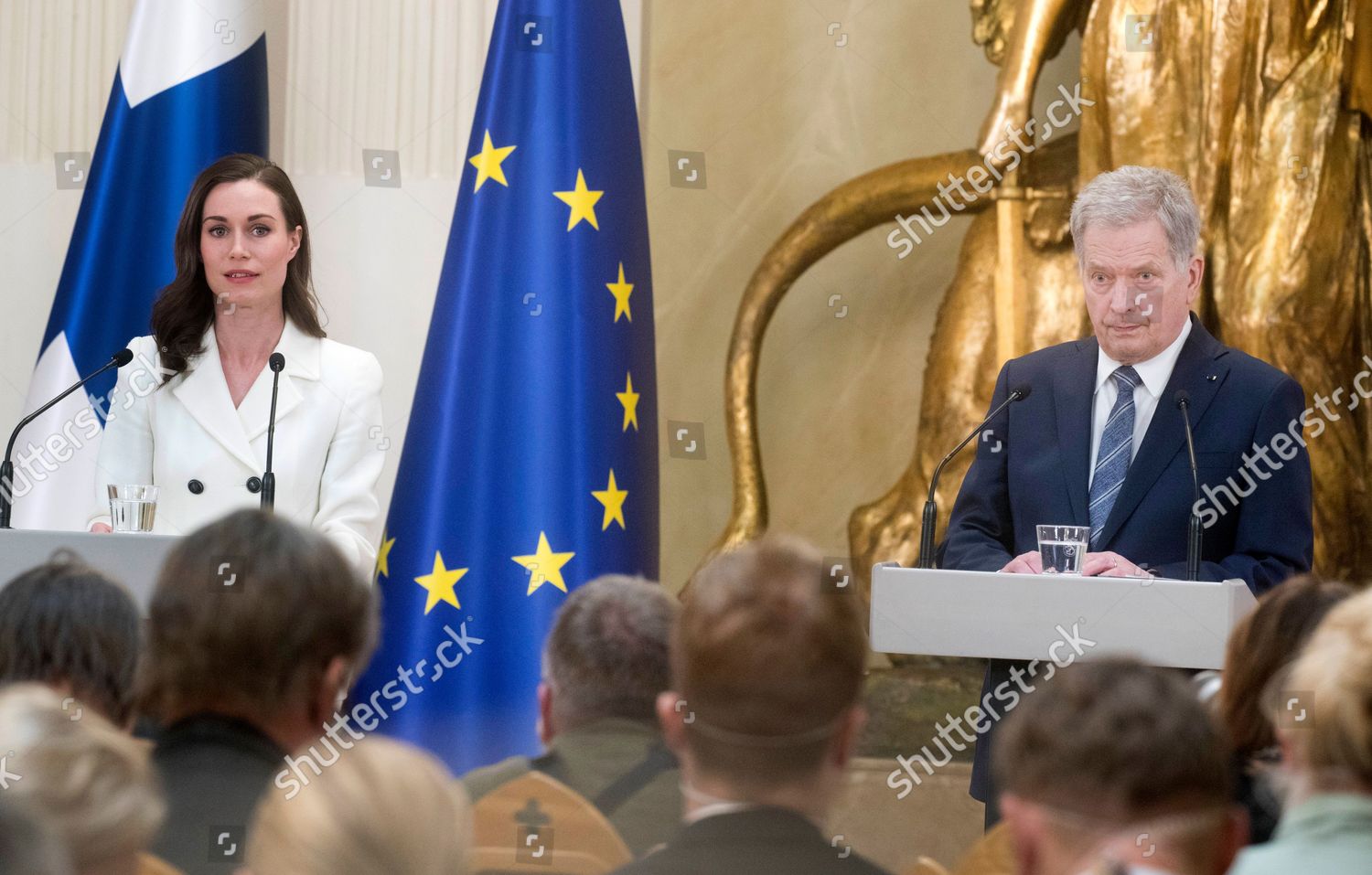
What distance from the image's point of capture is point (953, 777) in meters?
A: 5.14

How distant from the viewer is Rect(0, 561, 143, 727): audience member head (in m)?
2.12

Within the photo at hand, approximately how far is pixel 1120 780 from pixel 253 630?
0.94 meters

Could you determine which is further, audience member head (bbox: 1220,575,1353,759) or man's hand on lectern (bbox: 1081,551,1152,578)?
man's hand on lectern (bbox: 1081,551,1152,578)

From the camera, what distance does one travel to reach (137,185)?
16.7 feet

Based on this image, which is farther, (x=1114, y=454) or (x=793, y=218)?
(x=793, y=218)

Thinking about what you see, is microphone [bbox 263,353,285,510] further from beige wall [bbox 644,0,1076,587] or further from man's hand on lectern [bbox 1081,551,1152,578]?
beige wall [bbox 644,0,1076,587]

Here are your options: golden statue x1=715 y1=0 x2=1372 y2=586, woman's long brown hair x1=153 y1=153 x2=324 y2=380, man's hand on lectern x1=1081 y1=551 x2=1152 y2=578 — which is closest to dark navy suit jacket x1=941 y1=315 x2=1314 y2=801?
man's hand on lectern x1=1081 y1=551 x2=1152 y2=578

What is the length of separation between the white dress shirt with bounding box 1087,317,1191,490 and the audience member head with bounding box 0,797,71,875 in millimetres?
2283

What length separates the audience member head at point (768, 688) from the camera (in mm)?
1704

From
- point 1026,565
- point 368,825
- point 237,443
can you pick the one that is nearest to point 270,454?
point 237,443

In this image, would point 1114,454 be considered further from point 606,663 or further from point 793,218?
point 793,218

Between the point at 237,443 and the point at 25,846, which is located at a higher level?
the point at 237,443

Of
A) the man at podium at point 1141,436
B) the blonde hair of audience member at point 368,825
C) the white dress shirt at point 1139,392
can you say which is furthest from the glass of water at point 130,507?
the blonde hair of audience member at point 368,825

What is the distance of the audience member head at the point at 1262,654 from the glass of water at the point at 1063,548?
0.77 meters
